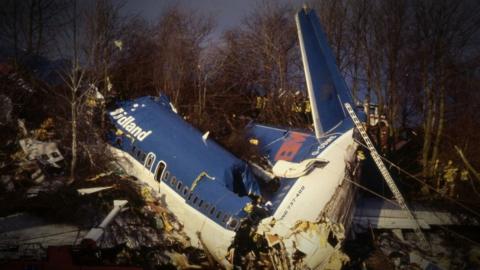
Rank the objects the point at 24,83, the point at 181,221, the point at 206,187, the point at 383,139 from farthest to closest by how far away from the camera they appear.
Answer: the point at 383,139, the point at 24,83, the point at 181,221, the point at 206,187

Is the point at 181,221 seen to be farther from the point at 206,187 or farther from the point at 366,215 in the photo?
the point at 366,215

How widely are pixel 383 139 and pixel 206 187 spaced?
13.4 meters

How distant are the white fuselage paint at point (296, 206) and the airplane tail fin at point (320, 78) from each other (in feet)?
3.59

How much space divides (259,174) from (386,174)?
4.35 metres

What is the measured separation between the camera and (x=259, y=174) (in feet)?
49.1

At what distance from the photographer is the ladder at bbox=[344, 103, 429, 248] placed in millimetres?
12812

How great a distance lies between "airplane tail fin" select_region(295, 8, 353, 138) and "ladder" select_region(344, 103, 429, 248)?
0.47m

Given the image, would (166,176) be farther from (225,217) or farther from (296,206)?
(296,206)

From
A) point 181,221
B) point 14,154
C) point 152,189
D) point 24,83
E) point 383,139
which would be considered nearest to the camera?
point 181,221

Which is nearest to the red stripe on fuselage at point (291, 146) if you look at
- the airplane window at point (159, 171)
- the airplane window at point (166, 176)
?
the airplane window at point (166, 176)

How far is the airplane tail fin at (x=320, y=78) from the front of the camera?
13836mm

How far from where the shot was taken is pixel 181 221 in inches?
531

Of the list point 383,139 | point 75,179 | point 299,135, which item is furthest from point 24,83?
point 383,139

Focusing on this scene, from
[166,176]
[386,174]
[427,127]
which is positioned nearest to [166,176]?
[166,176]
